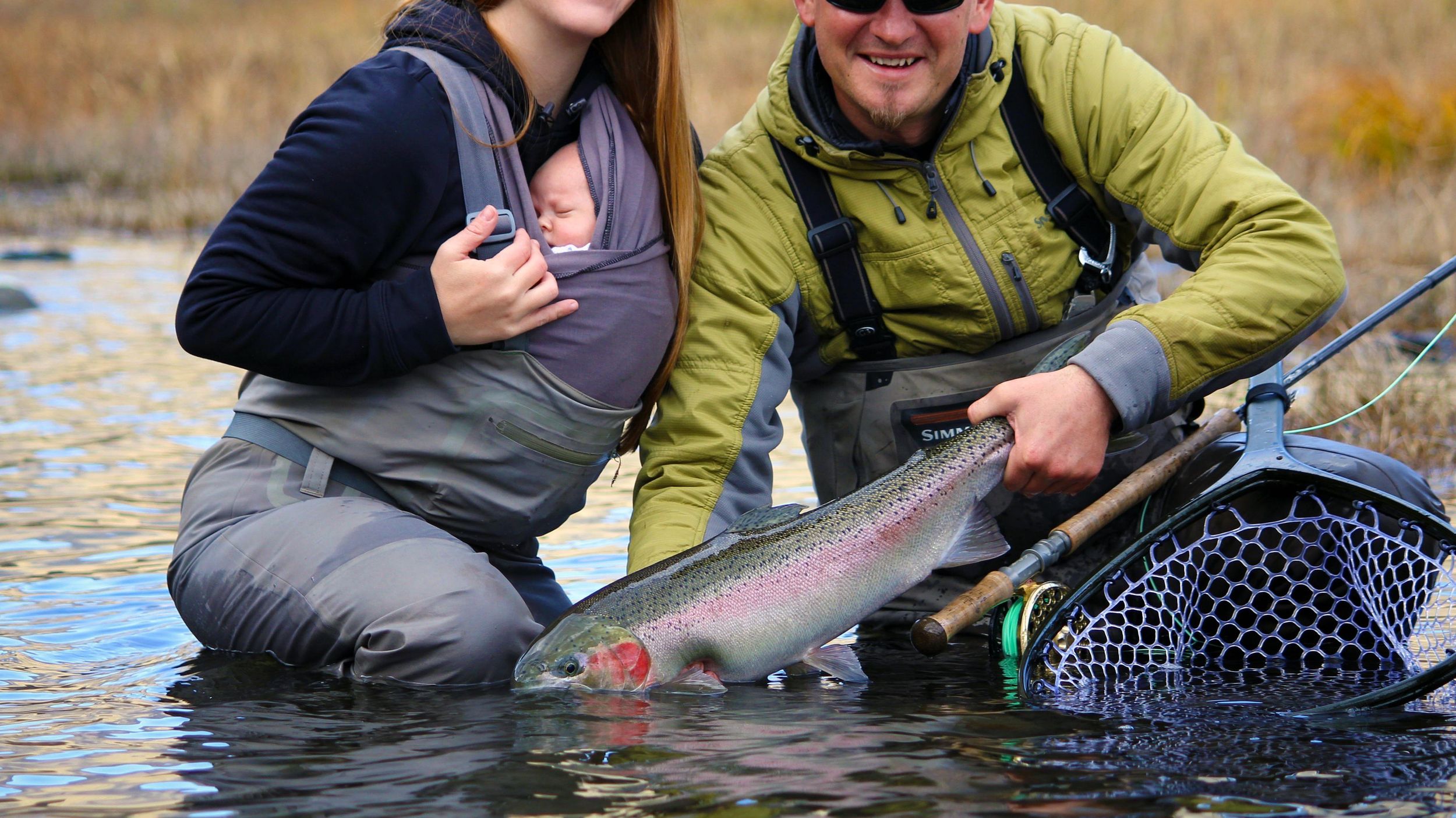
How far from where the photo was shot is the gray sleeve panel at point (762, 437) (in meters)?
3.40

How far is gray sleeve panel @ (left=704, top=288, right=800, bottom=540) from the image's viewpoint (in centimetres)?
340

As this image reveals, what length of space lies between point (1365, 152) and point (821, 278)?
27.9 feet

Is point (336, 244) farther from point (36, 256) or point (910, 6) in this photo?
point (36, 256)

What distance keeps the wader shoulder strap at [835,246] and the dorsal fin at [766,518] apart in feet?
2.08

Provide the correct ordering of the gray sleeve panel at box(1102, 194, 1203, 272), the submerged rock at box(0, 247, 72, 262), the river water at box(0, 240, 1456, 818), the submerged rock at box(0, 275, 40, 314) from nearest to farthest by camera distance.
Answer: the river water at box(0, 240, 1456, 818) → the gray sleeve panel at box(1102, 194, 1203, 272) → the submerged rock at box(0, 275, 40, 314) → the submerged rock at box(0, 247, 72, 262)

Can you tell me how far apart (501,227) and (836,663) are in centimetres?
113

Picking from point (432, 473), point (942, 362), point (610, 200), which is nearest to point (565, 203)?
point (610, 200)

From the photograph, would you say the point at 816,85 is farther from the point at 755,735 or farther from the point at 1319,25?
the point at 1319,25

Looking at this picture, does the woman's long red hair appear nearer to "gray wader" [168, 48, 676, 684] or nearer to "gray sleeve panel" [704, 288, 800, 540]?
"gray wader" [168, 48, 676, 684]

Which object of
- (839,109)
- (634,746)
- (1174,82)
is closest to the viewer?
(634,746)

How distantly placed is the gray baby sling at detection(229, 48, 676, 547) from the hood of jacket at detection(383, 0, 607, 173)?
0.13 ft

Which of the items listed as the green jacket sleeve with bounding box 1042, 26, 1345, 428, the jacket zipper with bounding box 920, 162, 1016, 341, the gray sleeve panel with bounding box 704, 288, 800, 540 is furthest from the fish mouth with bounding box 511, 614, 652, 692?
the jacket zipper with bounding box 920, 162, 1016, 341

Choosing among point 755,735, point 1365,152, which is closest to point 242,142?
point 1365,152

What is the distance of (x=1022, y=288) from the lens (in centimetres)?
357
